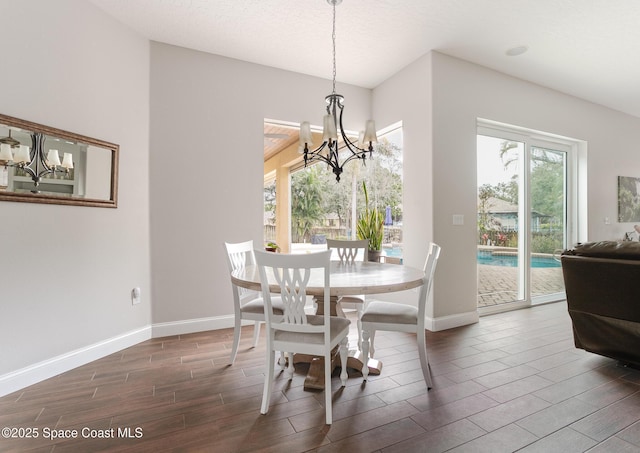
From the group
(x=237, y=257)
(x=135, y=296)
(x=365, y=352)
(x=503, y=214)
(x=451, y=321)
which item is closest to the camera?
(x=365, y=352)

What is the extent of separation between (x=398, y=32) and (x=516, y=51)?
1319 millimetres

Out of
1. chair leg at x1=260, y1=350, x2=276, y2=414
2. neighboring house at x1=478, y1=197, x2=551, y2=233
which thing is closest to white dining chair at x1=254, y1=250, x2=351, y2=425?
chair leg at x1=260, y1=350, x2=276, y2=414

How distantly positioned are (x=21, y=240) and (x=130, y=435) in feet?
4.93

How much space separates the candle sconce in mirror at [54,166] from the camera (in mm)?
2092

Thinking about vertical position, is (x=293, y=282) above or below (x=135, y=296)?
above

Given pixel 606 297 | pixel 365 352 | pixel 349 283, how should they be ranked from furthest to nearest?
pixel 606 297 → pixel 365 352 → pixel 349 283

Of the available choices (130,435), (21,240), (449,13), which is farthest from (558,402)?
(21,240)

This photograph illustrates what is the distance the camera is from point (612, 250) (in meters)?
2.26

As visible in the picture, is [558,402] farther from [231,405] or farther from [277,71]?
[277,71]

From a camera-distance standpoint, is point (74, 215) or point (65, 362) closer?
point (65, 362)

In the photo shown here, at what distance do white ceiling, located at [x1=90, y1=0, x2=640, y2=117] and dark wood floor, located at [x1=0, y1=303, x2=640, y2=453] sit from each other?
2.80m

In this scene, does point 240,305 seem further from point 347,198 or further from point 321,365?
point 347,198

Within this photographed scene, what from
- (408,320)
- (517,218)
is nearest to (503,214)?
(517,218)

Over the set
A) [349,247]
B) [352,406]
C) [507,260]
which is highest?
[349,247]
